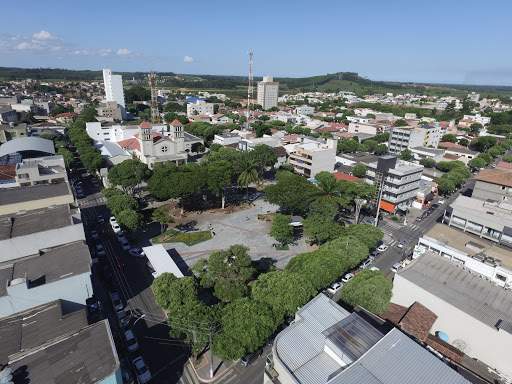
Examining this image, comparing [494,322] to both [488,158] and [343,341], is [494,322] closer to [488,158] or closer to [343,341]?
[343,341]

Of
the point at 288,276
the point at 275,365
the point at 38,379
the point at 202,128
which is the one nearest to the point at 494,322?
the point at 288,276

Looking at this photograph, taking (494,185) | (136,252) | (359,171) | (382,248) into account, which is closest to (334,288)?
→ (382,248)

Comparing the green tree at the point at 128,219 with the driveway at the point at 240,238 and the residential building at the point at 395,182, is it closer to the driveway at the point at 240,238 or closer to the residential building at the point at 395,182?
the driveway at the point at 240,238

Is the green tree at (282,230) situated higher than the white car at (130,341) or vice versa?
the green tree at (282,230)

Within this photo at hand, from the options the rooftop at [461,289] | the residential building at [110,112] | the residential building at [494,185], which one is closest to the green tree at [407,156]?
the residential building at [494,185]

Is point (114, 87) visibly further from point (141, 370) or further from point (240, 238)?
point (141, 370)

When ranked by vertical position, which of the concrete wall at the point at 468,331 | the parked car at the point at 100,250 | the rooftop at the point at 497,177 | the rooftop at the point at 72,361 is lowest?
the parked car at the point at 100,250
